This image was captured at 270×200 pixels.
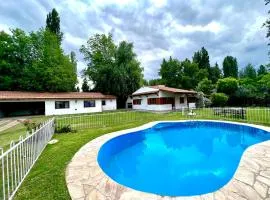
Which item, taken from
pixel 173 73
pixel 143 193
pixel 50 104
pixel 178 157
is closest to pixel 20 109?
pixel 50 104

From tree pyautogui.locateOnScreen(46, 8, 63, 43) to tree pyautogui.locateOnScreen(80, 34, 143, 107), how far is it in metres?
5.18

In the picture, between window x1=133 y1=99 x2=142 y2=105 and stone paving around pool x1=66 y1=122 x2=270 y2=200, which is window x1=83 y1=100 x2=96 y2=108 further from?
stone paving around pool x1=66 y1=122 x2=270 y2=200

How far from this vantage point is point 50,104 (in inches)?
827

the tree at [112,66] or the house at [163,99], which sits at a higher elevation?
the tree at [112,66]

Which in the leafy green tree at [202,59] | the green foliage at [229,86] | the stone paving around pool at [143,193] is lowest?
the stone paving around pool at [143,193]

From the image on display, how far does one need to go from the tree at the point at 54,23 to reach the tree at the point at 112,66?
17.0 feet

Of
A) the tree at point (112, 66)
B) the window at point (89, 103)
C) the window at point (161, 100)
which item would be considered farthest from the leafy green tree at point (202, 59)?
the window at point (89, 103)

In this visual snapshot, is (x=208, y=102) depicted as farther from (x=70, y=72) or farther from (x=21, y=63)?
(x=21, y=63)

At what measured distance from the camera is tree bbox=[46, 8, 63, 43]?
30.0 metres

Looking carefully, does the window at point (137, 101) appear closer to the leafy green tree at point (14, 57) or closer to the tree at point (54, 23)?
the leafy green tree at point (14, 57)

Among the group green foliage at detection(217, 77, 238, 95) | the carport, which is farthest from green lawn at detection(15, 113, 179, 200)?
green foliage at detection(217, 77, 238, 95)

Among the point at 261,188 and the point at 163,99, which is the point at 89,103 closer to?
the point at 163,99

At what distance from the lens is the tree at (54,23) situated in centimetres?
3002

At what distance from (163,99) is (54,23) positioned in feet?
79.7
